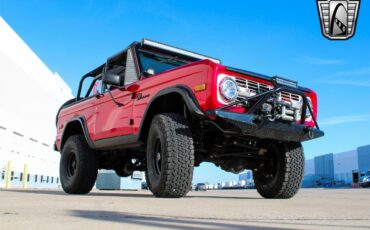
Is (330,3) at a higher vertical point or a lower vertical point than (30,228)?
higher

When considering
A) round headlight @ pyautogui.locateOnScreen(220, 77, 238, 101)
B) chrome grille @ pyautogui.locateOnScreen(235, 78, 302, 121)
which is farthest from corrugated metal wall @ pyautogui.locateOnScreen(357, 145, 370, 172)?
round headlight @ pyautogui.locateOnScreen(220, 77, 238, 101)

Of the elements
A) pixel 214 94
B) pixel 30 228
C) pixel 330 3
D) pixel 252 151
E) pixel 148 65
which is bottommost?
pixel 30 228

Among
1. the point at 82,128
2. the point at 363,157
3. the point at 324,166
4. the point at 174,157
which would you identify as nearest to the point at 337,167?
the point at 324,166

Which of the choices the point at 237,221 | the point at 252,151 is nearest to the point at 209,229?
the point at 237,221

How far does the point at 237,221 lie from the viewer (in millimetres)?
2730

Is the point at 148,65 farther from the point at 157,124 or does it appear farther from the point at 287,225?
the point at 287,225

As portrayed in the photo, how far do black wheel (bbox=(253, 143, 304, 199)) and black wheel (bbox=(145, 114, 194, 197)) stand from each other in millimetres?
1696

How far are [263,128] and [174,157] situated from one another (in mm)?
1075

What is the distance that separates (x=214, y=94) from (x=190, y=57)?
7.47 feet

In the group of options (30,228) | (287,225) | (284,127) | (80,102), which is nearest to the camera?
(30,228)

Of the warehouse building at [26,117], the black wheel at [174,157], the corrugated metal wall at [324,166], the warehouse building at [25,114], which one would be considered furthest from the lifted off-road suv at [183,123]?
the corrugated metal wall at [324,166]

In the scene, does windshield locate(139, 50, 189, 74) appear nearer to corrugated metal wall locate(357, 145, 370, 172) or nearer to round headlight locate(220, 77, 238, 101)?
round headlight locate(220, 77, 238, 101)

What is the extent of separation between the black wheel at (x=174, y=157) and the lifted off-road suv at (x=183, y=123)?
11mm

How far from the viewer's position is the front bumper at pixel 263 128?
192 inches
